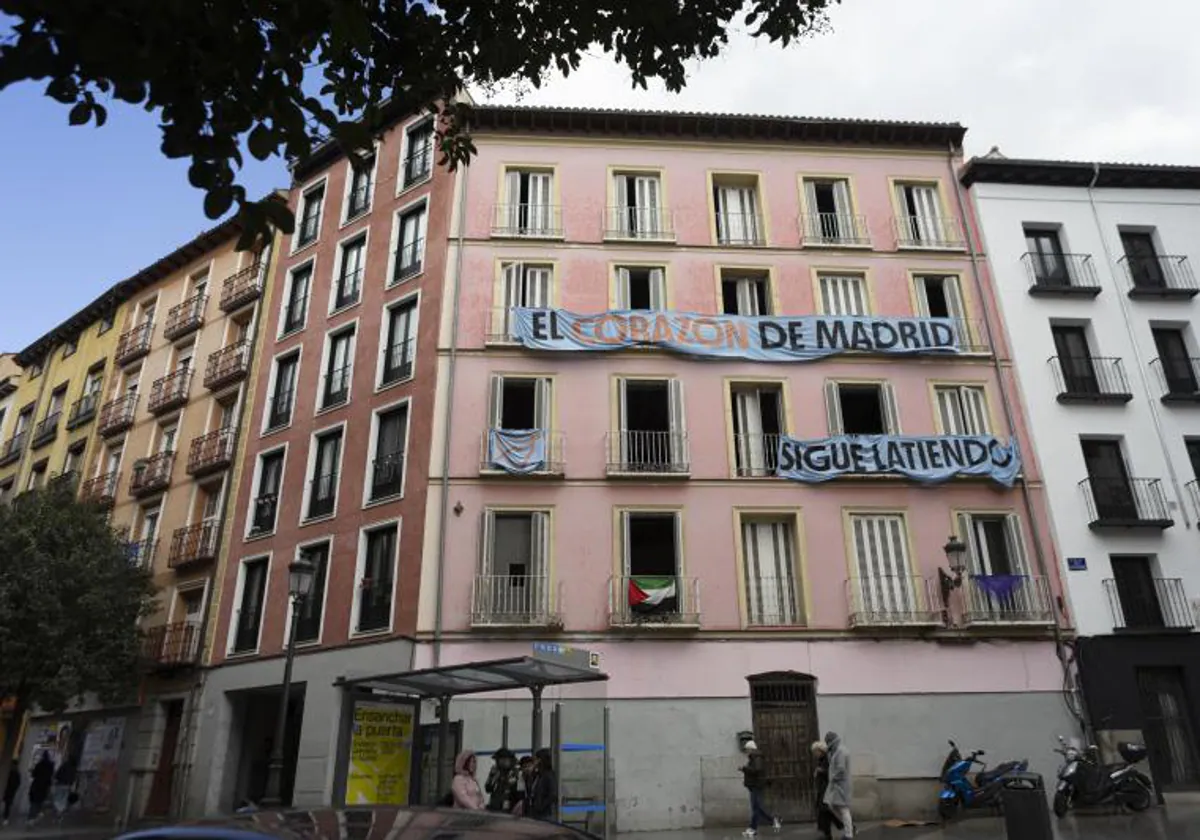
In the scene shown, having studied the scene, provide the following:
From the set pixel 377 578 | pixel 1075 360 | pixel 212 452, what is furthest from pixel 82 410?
pixel 1075 360

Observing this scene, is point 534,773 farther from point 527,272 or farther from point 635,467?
point 527,272

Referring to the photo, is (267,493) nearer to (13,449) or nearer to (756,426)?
(756,426)

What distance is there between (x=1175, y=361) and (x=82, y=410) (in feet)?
117

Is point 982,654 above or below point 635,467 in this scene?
below

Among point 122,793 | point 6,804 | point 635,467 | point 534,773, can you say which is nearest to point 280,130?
point 534,773

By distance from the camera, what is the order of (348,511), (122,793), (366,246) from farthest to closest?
(366,246) < (122,793) < (348,511)

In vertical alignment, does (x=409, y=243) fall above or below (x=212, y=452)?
above

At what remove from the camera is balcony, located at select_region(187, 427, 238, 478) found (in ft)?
79.6

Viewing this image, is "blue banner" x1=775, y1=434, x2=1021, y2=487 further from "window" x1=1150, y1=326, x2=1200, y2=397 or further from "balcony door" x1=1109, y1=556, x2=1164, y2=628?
"window" x1=1150, y1=326, x2=1200, y2=397

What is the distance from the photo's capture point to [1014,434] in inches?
786

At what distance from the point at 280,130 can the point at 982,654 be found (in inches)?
689

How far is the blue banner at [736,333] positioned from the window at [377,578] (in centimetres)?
567

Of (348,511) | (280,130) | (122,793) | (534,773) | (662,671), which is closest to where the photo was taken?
(280,130)

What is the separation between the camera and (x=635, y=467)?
19.3 metres
